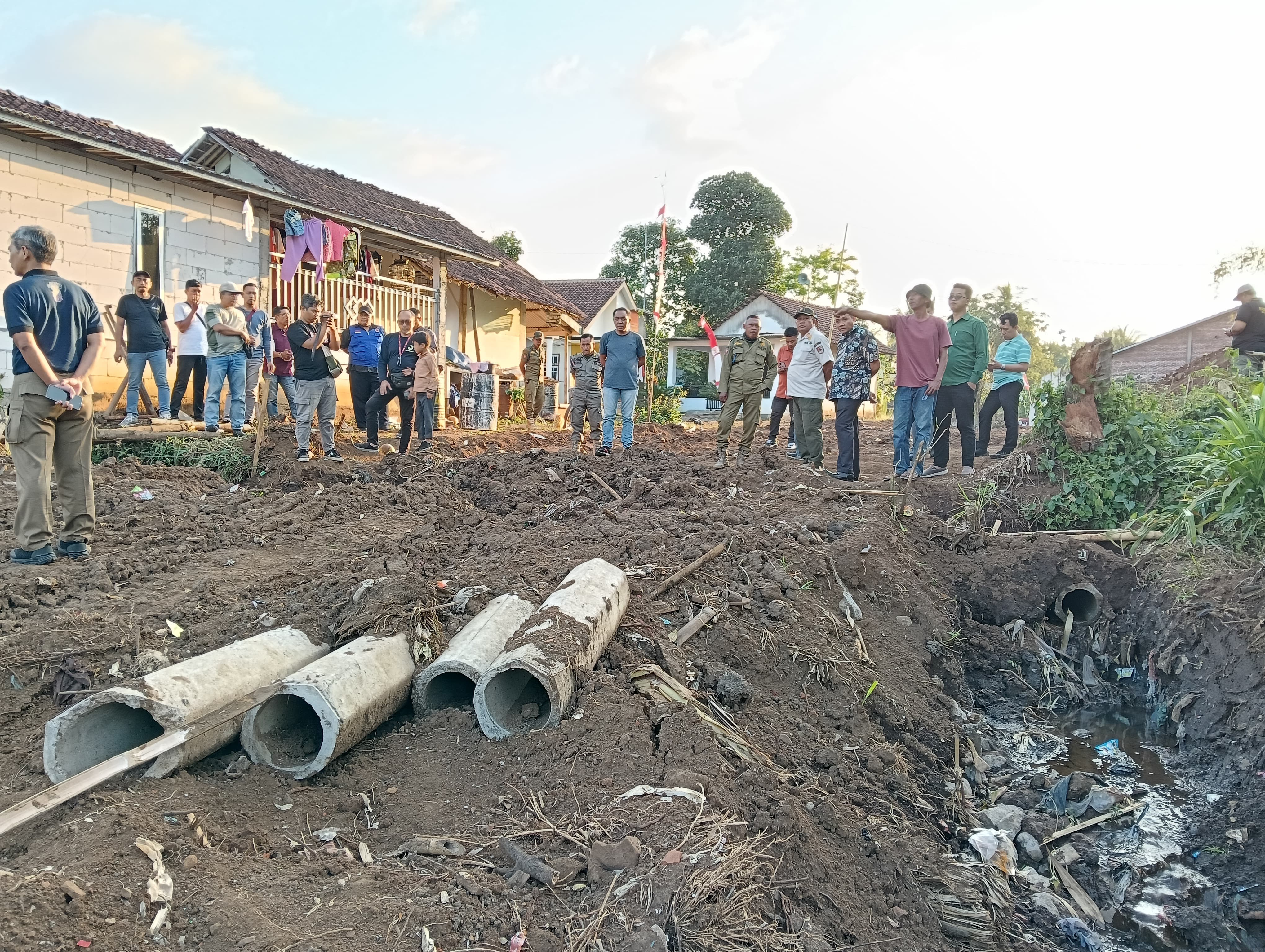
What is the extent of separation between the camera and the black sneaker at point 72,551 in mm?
5367

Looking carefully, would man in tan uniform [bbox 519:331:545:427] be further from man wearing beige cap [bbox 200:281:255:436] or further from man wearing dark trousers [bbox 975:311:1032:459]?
man wearing dark trousers [bbox 975:311:1032:459]

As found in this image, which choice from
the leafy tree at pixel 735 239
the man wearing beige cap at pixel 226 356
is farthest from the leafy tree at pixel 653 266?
the man wearing beige cap at pixel 226 356

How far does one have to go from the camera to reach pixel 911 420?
7766mm

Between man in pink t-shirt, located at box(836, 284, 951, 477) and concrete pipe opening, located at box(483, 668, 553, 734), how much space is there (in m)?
4.84

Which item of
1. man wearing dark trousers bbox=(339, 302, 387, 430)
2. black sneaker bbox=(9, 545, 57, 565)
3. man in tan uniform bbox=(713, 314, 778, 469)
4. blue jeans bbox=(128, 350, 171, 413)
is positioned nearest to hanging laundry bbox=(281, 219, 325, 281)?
man wearing dark trousers bbox=(339, 302, 387, 430)

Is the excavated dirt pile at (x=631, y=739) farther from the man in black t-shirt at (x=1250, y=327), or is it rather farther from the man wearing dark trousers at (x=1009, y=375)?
the man in black t-shirt at (x=1250, y=327)

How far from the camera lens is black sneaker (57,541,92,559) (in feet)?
17.6

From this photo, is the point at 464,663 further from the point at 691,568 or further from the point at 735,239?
the point at 735,239

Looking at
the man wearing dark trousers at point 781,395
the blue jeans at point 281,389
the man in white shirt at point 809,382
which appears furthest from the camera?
the man wearing dark trousers at point 781,395

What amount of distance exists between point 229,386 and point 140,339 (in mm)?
944

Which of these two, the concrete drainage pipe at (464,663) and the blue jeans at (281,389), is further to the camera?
the blue jeans at (281,389)

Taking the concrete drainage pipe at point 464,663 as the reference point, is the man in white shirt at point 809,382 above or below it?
above

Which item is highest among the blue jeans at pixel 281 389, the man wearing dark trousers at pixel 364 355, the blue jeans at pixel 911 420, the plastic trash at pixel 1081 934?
the man wearing dark trousers at pixel 364 355

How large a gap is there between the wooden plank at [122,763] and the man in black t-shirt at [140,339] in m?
6.64
